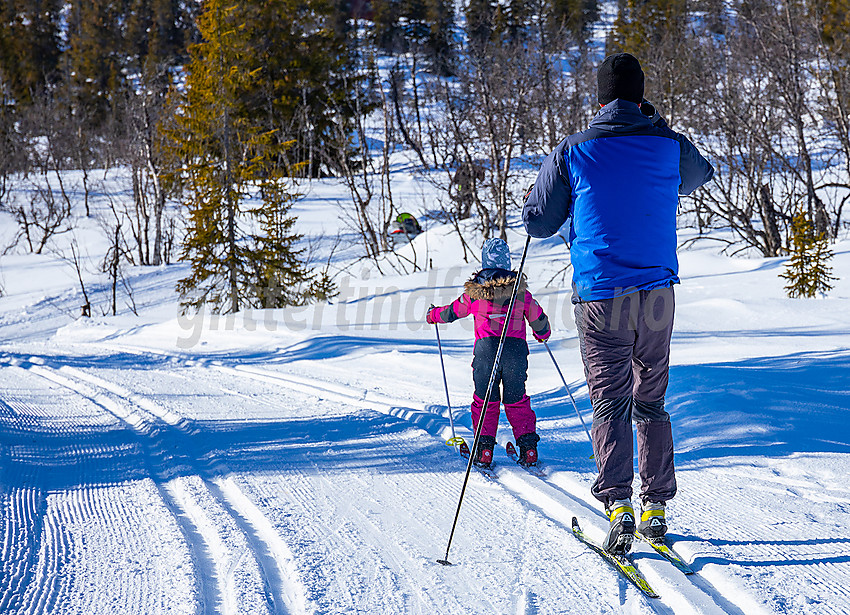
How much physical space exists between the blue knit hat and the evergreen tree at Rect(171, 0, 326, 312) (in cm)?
1336

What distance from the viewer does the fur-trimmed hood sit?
4348 mm

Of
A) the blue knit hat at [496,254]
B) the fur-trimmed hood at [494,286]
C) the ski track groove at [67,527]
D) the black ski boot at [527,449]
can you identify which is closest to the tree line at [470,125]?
the blue knit hat at [496,254]

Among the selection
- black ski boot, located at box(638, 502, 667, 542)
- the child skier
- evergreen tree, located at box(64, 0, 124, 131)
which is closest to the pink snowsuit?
the child skier

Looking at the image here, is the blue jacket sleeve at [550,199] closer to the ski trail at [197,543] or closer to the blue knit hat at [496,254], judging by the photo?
the blue knit hat at [496,254]

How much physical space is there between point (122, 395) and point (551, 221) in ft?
18.1

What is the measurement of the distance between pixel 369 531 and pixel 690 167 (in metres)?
2.22

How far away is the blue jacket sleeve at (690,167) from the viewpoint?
288 centimetres

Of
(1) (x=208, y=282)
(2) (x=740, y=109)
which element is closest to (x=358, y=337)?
(2) (x=740, y=109)

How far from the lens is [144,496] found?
372 cm

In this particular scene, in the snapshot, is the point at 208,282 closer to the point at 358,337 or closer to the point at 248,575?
the point at 358,337

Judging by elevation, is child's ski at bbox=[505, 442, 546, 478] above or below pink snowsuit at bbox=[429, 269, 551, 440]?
below

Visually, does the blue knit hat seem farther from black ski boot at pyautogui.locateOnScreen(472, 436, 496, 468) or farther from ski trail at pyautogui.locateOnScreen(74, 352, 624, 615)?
ski trail at pyautogui.locateOnScreen(74, 352, 624, 615)

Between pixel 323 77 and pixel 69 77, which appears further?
pixel 69 77

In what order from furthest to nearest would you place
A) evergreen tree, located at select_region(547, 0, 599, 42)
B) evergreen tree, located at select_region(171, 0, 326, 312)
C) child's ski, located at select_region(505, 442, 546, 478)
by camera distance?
1. evergreen tree, located at select_region(547, 0, 599, 42)
2. evergreen tree, located at select_region(171, 0, 326, 312)
3. child's ski, located at select_region(505, 442, 546, 478)
